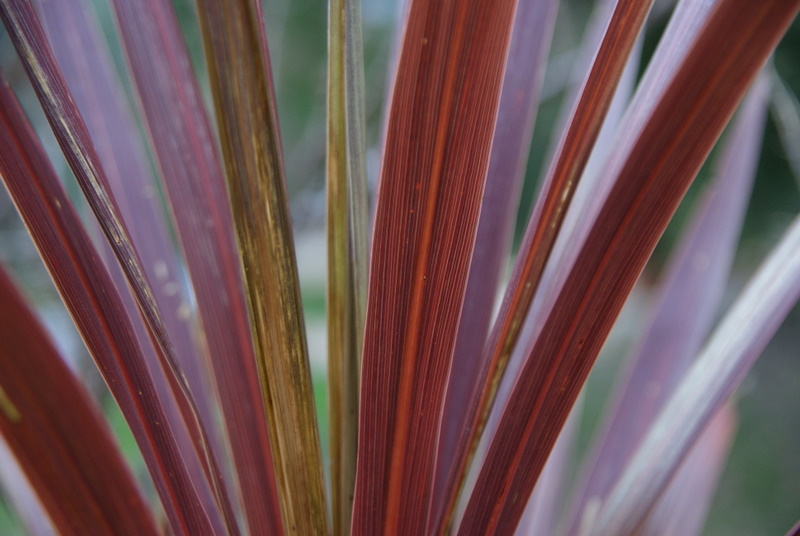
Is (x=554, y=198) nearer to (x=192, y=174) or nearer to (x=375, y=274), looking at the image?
(x=375, y=274)

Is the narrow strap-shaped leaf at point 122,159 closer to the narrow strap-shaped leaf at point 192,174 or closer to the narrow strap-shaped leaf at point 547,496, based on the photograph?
the narrow strap-shaped leaf at point 192,174

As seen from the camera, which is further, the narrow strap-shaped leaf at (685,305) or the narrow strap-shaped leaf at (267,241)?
the narrow strap-shaped leaf at (685,305)

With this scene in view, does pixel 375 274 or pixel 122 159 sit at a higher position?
pixel 122 159

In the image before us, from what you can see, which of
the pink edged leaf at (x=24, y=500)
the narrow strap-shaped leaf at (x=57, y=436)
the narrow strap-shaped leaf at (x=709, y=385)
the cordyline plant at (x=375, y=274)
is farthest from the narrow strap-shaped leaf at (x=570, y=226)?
the pink edged leaf at (x=24, y=500)

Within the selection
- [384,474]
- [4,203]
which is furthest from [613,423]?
[4,203]

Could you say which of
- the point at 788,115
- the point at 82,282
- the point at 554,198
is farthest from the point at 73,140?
the point at 788,115

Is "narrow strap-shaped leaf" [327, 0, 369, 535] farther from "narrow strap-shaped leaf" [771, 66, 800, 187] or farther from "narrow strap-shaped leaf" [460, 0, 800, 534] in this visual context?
"narrow strap-shaped leaf" [771, 66, 800, 187]
